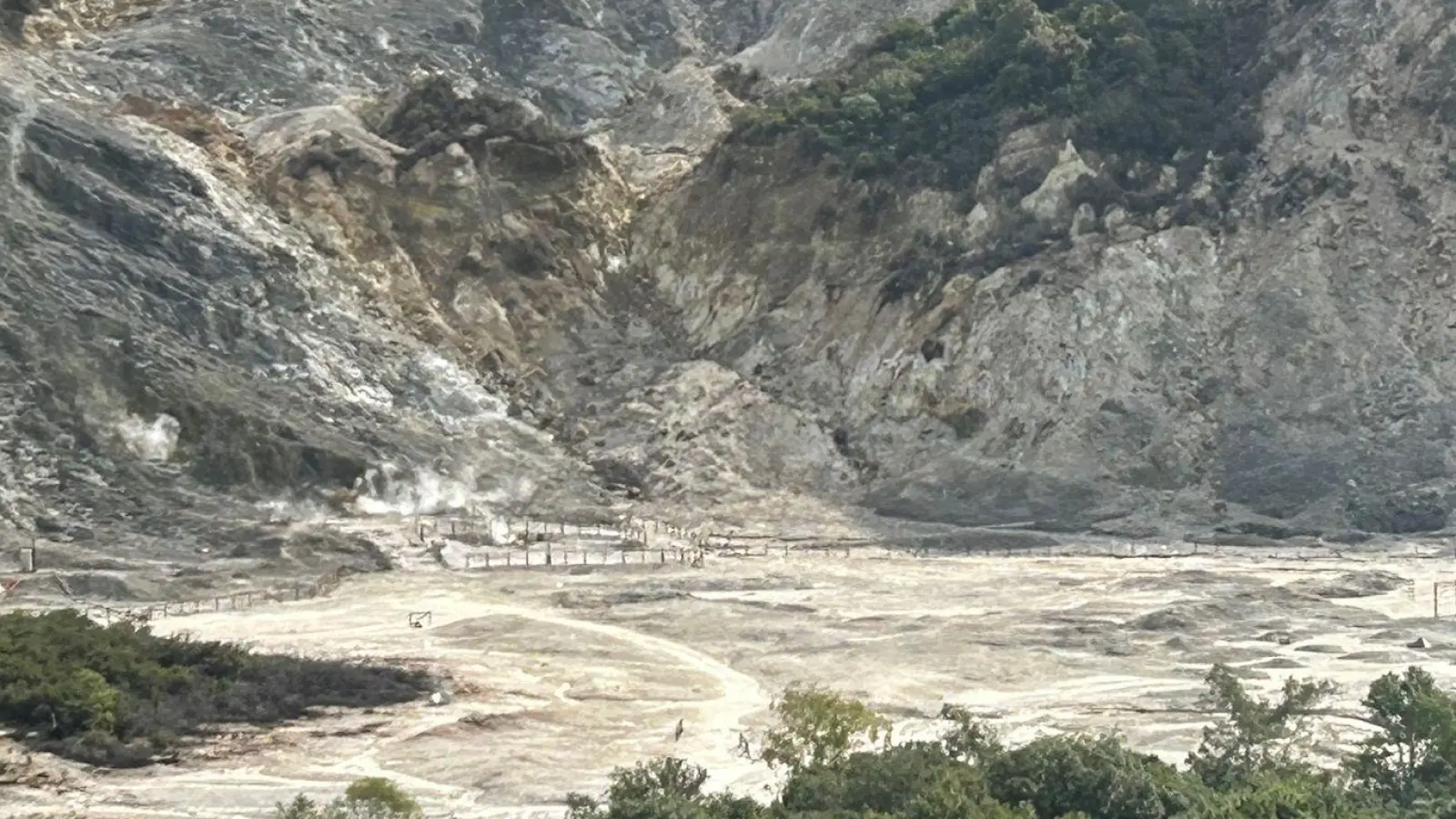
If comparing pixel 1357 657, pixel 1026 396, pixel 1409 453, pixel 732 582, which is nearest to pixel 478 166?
pixel 1026 396

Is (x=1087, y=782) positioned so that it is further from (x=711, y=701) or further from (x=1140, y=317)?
(x=1140, y=317)

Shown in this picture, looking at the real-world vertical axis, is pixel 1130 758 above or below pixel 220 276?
below

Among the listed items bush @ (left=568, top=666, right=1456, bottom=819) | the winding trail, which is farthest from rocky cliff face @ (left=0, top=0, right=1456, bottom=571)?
bush @ (left=568, top=666, right=1456, bottom=819)

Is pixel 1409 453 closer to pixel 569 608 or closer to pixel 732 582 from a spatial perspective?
pixel 732 582

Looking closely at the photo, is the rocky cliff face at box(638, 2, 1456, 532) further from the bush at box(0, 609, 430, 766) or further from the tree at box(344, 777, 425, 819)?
the tree at box(344, 777, 425, 819)

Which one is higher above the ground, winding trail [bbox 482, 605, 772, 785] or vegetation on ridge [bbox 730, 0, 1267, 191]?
vegetation on ridge [bbox 730, 0, 1267, 191]
